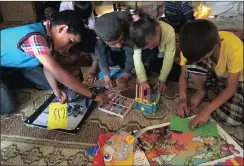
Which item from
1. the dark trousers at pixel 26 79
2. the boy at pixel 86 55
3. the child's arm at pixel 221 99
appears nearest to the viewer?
the child's arm at pixel 221 99

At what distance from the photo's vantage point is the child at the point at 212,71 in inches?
26.5

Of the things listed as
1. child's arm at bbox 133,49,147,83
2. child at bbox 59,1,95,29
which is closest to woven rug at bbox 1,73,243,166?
child's arm at bbox 133,49,147,83

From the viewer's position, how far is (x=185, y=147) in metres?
0.77

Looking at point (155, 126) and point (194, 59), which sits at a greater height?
point (194, 59)

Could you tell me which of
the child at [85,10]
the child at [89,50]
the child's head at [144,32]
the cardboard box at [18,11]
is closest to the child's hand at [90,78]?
the child at [89,50]

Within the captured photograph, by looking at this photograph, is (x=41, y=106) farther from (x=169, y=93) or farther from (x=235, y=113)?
(x=235, y=113)

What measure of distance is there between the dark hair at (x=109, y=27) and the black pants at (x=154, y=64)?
20 cm

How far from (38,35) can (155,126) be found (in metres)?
0.50

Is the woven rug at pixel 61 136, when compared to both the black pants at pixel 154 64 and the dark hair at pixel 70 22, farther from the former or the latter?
the dark hair at pixel 70 22

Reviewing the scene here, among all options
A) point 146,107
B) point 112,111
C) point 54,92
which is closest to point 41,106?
point 54,92

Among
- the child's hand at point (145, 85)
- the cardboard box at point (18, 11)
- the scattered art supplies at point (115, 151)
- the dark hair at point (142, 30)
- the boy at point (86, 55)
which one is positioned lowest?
the scattered art supplies at point (115, 151)

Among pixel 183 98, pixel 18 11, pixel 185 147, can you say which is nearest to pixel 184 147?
pixel 185 147

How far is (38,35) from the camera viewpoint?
2.73 ft

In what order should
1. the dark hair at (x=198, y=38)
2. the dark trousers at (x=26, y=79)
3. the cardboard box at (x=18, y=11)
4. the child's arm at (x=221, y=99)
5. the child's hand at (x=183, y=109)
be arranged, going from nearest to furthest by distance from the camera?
the dark hair at (x=198, y=38) < the child's arm at (x=221, y=99) < the child's hand at (x=183, y=109) < the dark trousers at (x=26, y=79) < the cardboard box at (x=18, y=11)
